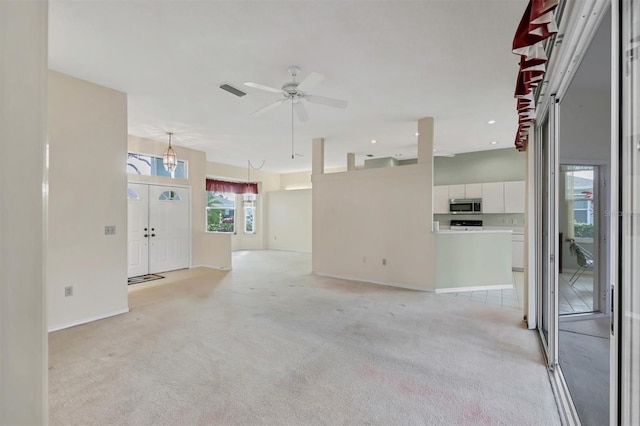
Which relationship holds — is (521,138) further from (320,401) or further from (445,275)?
(320,401)

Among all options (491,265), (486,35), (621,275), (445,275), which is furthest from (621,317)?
(491,265)

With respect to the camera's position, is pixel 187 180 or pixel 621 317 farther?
pixel 187 180

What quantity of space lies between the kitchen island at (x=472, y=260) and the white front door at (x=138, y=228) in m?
5.56

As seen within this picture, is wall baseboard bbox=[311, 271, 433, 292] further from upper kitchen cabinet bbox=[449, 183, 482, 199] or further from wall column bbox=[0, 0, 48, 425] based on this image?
wall column bbox=[0, 0, 48, 425]

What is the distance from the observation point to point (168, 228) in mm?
6730

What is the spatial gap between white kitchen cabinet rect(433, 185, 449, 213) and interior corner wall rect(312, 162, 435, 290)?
9.43ft

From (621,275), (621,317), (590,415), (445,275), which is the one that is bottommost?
(590,415)

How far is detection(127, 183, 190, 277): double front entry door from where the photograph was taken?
6.12m

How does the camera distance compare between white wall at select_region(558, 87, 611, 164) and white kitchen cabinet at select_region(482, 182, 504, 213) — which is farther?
white kitchen cabinet at select_region(482, 182, 504, 213)

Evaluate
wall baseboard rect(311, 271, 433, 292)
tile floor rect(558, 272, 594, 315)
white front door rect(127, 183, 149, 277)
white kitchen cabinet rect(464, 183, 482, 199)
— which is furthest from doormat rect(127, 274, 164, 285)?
white kitchen cabinet rect(464, 183, 482, 199)

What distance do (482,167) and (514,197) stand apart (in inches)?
40.3

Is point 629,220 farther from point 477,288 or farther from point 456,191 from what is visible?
point 456,191

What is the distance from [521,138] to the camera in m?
3.56

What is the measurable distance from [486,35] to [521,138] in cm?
143
